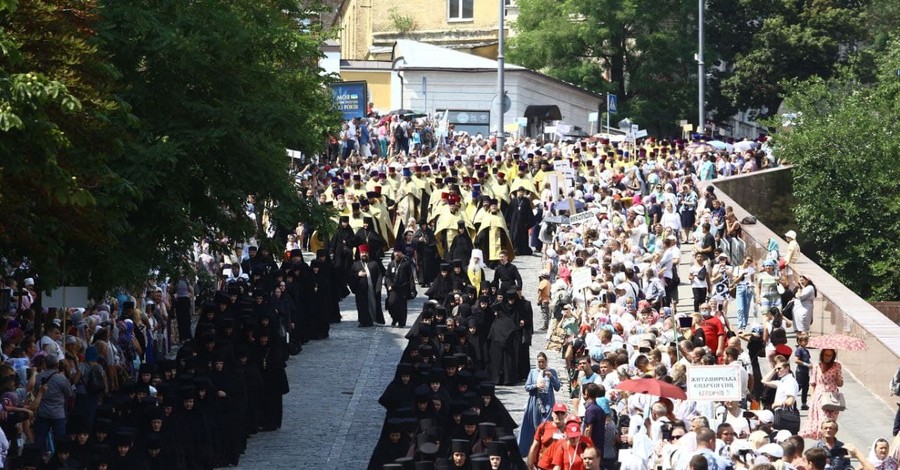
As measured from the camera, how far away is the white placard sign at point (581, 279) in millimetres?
28250

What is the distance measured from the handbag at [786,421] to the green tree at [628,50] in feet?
171

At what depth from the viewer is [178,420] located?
21797 mm

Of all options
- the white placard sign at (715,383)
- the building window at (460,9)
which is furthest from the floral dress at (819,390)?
the building window at (460,9)

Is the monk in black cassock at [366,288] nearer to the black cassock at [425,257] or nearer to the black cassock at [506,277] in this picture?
the black cassock at [506,277]

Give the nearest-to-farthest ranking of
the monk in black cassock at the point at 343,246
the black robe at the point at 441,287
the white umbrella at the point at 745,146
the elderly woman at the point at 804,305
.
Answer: the elderly woman at the point at 804,305 → the black robe at the point at 441,287 → the monk in black cassock at the point at 343,246 → the white umbrella at the point at 745,146

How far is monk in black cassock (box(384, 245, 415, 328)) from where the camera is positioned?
32.5m

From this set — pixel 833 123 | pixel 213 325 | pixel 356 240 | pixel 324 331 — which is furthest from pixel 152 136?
pixel 833 123

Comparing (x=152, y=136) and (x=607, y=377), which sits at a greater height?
(x=152, y=136)

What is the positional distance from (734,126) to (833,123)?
103 feet

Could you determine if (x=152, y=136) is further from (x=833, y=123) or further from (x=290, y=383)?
(x=833, y=123)

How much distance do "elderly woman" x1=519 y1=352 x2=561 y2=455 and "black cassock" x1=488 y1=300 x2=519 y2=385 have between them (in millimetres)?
4976

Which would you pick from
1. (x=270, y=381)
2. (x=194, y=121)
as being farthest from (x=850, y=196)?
(x=194, y=121)

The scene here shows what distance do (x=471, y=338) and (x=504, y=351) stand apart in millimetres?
549

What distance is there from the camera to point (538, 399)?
22656 millimetres
